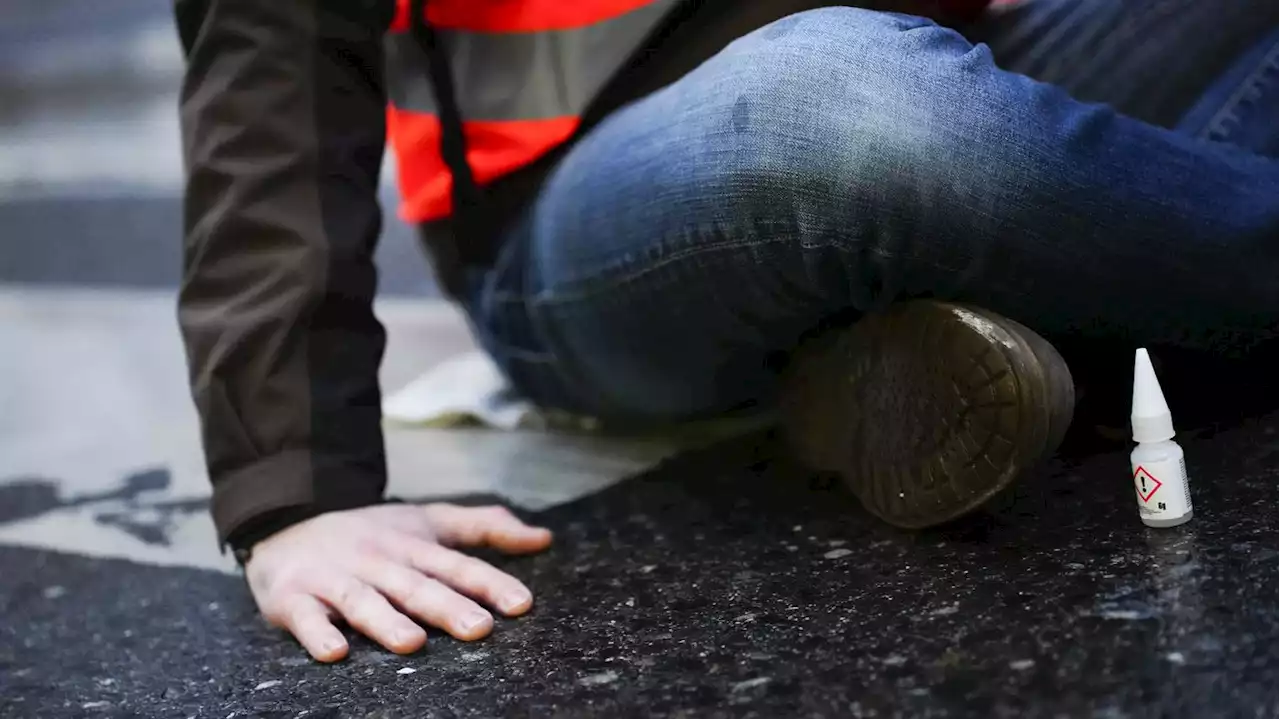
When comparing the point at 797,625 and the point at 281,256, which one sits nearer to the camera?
the point at 797,625

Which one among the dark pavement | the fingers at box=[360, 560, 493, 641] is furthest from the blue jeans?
the fingers at box=[360, 560, 493, 641]

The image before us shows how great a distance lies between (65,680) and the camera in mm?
674

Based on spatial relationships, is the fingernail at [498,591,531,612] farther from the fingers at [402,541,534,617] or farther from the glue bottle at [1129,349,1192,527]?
the glue bottle at [1129,349,1192,527]

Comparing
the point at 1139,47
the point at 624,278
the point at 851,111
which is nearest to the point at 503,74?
the point at 624,278

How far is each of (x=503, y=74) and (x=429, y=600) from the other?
0.40 m

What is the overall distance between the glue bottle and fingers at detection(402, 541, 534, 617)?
0.33 metres

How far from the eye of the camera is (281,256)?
75cm

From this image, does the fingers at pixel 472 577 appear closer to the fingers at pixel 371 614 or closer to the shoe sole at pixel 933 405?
the fingers at pixel 371 614

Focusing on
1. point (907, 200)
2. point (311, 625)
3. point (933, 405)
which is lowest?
point (311, 625)

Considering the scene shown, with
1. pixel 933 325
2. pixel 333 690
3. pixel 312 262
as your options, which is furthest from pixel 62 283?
pixel 933 325

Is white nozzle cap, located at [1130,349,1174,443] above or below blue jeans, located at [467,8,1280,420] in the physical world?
below

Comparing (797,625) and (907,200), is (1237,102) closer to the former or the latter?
(907,200)

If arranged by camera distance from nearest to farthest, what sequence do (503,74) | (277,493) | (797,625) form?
(797,625)
(277,493)
(503,74)

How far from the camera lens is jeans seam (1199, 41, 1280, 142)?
0.76 meters
